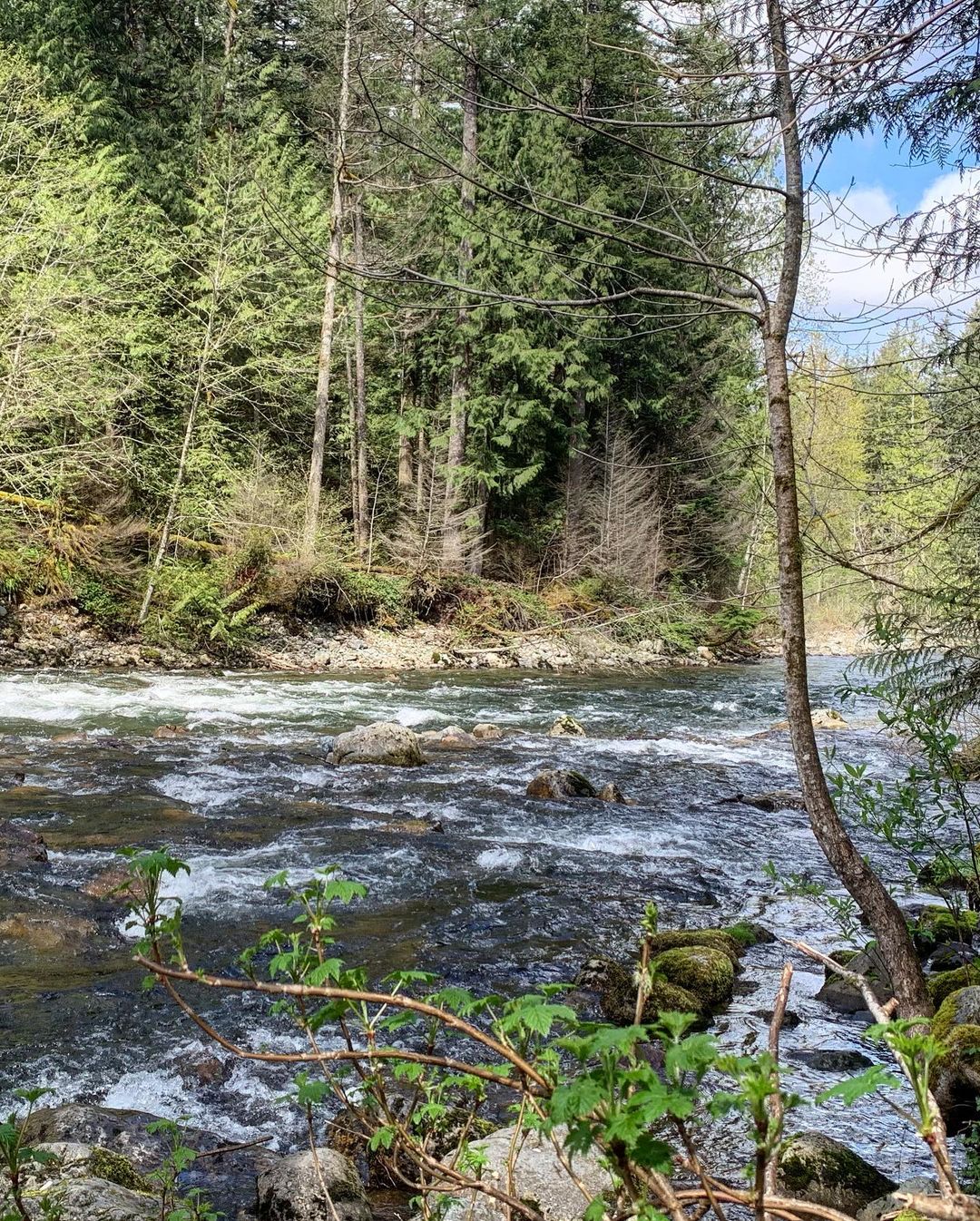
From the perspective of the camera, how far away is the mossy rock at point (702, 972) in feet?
16.0

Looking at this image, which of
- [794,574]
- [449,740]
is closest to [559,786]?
[449,740]

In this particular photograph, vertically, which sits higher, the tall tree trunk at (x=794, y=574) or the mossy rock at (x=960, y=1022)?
the tall tree trunk at (x=794, y=574)

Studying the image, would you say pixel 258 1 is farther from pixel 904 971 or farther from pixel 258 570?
pixel 904 971

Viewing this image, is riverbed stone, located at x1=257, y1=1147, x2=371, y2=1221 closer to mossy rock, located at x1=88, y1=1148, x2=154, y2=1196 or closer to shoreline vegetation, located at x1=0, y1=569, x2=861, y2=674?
mossy rock, located at x1=88, y1=1148, x2=154, y2=1196

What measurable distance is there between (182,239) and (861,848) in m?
19.4

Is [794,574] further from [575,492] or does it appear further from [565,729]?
[575,492]

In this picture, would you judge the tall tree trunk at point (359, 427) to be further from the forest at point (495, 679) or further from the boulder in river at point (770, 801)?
the boulder in river at point (770, 801)

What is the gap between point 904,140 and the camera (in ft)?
14.4

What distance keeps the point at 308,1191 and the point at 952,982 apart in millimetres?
3145

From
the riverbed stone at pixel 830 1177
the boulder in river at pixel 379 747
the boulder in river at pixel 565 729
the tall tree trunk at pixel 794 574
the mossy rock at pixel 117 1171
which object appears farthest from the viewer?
the boulder in river at pixel 565 729

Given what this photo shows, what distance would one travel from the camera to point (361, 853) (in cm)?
705

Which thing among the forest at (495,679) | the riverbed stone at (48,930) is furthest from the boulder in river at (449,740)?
the riverbed stone at (48,930)

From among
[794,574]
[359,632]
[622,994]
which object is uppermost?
[794,574]

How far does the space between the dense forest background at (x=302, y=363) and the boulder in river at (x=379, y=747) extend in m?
3.74
